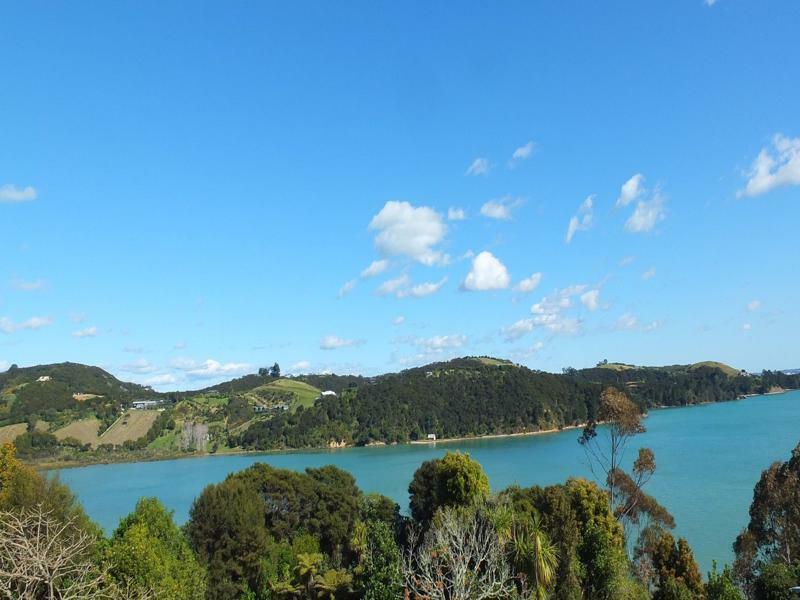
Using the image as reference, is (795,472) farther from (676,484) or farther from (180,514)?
(180,514)

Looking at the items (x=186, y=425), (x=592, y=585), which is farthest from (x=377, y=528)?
(x=186, y=425)

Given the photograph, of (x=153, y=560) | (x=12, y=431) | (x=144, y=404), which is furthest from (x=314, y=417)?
(x=153, y=560)

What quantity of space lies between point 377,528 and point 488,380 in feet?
482

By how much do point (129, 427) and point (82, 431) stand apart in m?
11.0

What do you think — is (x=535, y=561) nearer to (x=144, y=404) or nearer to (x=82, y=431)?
(x=82, y=431)

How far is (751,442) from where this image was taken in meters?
80.2

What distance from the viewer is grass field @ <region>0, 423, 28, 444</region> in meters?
141

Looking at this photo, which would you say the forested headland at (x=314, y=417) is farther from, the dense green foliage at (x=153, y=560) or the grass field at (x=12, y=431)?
the dense green foliage at (x=153, y=560)

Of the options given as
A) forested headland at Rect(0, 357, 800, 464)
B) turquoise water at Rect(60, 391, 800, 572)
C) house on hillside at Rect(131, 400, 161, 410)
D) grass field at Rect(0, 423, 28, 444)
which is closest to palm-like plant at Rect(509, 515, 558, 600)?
turquoise water at Rect(60, 391, 800, 572)

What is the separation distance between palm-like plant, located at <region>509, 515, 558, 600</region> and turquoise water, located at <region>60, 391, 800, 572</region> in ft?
60.2

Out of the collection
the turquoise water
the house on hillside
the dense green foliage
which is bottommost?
the turquoise water

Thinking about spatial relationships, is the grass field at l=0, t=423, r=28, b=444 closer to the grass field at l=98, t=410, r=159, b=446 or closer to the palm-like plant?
the grass field at l=98, t=410, r=159, b=446

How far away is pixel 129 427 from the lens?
515ft

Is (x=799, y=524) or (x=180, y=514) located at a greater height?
(x=799, y=524)
